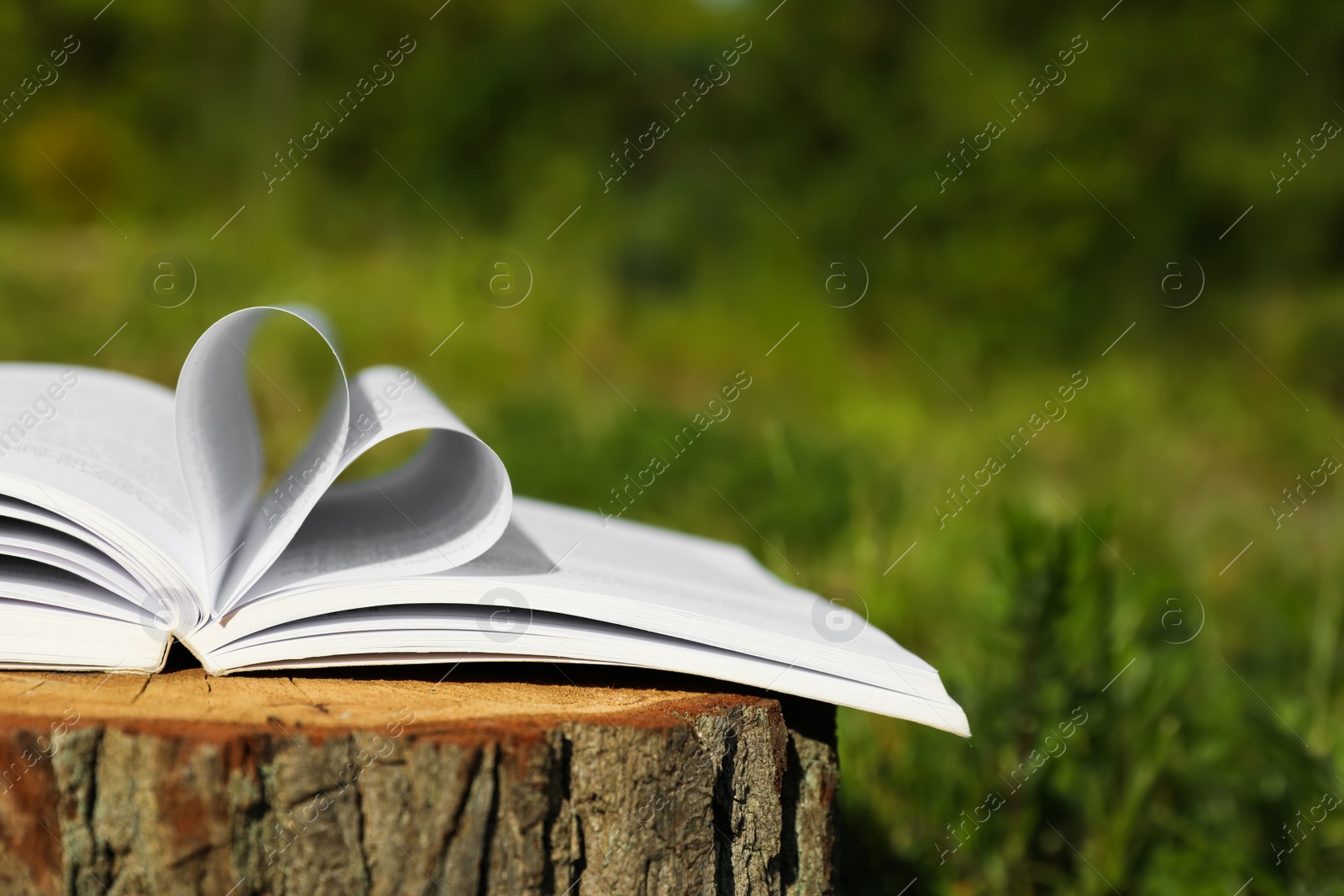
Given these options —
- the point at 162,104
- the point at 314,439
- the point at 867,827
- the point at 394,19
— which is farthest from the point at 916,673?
the point at 394,19

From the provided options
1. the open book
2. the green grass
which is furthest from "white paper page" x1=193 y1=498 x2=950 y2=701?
the green grass

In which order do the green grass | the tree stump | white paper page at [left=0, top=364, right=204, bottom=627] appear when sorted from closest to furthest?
1. the tree stump
2. white paper page at [left=0, top=364, right=204, bottom=627]
3. the green grass

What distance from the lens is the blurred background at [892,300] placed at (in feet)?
6.49

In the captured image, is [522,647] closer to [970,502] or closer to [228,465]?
[228,465]

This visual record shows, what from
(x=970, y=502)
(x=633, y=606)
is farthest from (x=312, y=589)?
(x=970, y=502)

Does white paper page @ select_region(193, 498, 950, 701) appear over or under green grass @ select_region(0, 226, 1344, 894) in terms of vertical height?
under

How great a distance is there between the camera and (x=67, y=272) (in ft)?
19.2

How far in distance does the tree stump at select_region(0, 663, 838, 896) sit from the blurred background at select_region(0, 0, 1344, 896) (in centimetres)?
89

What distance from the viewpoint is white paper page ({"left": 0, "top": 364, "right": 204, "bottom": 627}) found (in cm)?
101

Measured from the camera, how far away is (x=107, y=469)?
118 cm

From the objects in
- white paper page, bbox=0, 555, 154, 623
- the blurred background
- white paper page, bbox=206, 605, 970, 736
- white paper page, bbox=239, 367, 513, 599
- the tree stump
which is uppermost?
the blurred background

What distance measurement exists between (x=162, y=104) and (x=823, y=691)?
9.91m

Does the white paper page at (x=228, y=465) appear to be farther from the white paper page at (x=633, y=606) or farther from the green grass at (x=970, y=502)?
the green grass at (x=970, y=502)

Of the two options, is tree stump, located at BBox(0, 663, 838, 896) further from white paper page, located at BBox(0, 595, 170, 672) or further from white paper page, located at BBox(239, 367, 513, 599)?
white paper page, located at BBox(239, 367, 513, 599)
